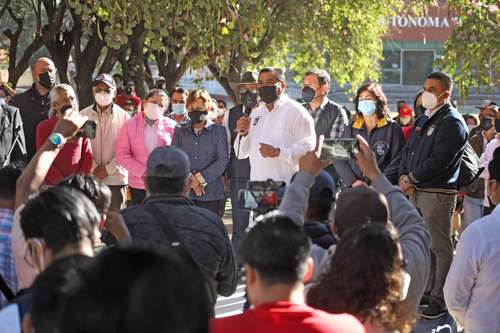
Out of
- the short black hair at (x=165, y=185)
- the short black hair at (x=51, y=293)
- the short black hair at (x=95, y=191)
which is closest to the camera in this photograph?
the short black hair at (x=51, y=293)

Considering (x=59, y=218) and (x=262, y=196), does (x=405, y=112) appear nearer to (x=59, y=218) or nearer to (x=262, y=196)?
(x=262, y=196)

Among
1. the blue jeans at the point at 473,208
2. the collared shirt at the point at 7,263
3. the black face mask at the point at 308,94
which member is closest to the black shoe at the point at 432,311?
the black face mask at the point at 308,94

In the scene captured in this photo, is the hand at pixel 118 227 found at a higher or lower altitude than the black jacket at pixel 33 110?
lower

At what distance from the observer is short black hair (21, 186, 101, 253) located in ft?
11.9

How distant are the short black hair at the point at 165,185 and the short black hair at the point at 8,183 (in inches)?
27.8

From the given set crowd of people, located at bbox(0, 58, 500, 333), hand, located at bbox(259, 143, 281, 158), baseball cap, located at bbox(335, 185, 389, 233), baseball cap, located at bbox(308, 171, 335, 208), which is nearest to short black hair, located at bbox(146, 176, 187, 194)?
crowd of people, located at bbox(0, 58, 500, 333)

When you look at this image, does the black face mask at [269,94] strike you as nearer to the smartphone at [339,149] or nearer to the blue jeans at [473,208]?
the smartphone at [339,149]

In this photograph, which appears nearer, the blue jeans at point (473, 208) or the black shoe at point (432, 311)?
the black shoe at point (432, 311)

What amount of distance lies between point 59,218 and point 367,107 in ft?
18.7

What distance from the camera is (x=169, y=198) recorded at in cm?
516

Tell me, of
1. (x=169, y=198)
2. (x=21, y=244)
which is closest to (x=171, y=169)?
(x=169, y=198)

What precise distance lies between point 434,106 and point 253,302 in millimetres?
6009

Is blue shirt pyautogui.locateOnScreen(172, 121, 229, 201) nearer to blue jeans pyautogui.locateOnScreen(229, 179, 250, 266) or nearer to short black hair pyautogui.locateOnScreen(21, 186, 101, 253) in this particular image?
blue jeans pyautogui.locateOnScreen(229, 179, 250, 266)

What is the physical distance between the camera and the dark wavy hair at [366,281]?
3818mm
